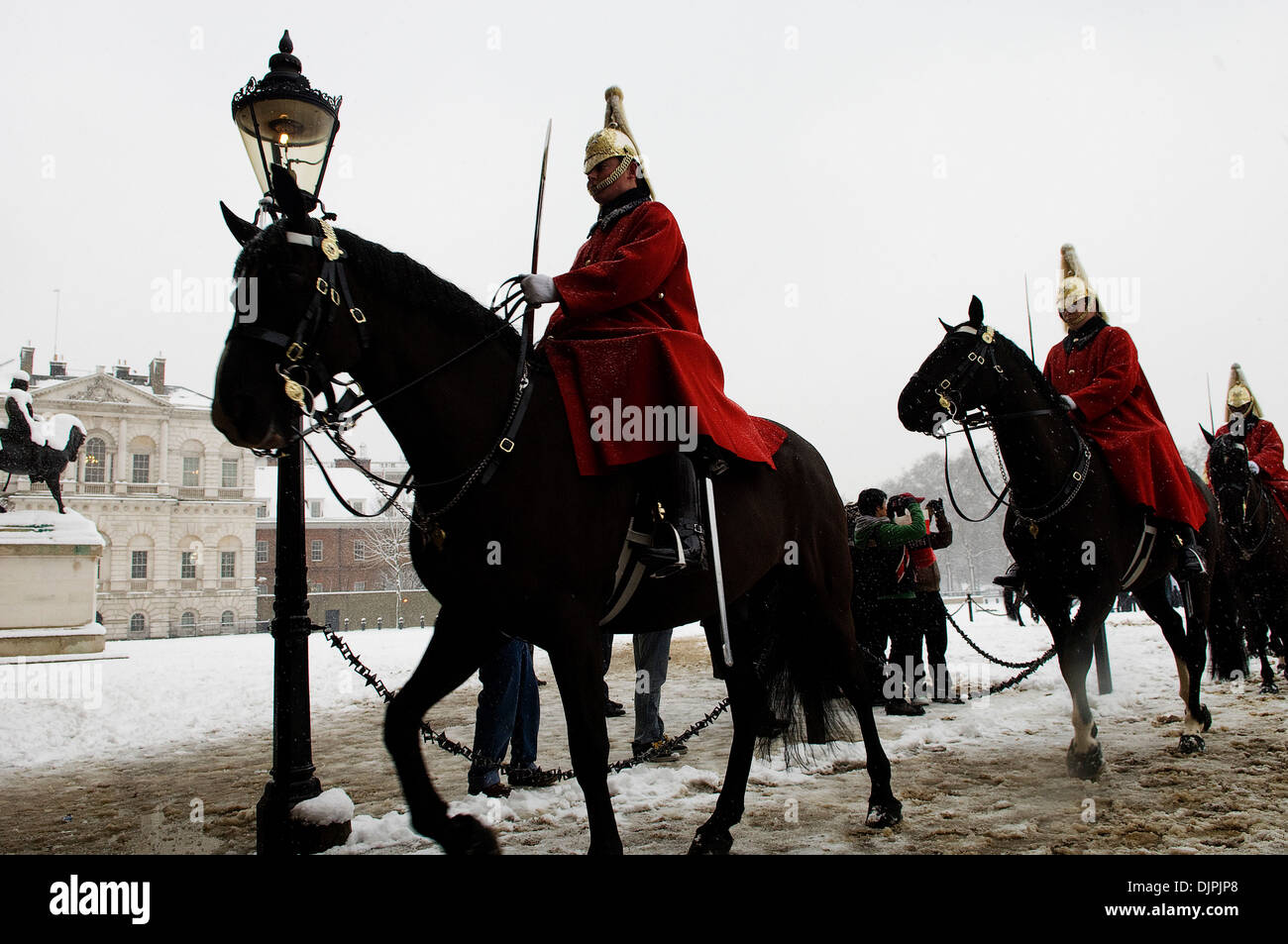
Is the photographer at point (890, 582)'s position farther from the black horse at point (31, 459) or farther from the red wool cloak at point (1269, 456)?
the black horse at point (31, 459)

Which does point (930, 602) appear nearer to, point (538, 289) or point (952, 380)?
point (952, 380)

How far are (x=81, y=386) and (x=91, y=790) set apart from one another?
166 feet

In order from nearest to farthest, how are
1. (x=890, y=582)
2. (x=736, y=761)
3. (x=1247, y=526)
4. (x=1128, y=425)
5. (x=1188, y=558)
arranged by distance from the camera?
(x=736, y=761), (x=1128, y=425), (x=1188, y=558), (x=1247, y=526), (x=890, y=582)

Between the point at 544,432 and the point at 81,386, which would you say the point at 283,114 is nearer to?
the point at 544,432

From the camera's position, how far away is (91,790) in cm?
649

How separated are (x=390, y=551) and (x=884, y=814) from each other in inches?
2270

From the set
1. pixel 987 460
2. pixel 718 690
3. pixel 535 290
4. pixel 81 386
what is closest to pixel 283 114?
pixel 535 290

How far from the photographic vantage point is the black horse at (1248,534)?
357 inches

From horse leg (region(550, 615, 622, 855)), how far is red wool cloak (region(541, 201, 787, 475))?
74 centimetres

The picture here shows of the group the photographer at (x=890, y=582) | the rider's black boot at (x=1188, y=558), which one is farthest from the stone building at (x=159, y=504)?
the rider's black boot at (x=1188, y=558)

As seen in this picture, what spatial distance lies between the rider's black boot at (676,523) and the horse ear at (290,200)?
170cm

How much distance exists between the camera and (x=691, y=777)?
19.9 ft

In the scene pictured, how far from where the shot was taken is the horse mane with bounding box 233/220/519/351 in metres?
3.36

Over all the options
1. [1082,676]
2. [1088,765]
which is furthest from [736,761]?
[1082,676]
